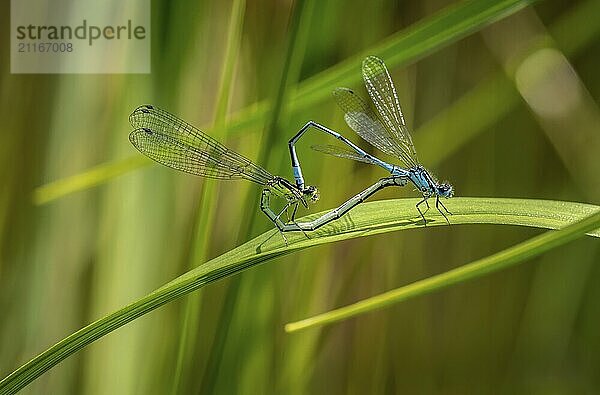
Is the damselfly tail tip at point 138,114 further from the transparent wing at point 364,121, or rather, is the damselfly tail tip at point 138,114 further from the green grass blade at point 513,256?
the green grass blade at point 513,256

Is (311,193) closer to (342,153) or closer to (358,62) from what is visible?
(342,153)

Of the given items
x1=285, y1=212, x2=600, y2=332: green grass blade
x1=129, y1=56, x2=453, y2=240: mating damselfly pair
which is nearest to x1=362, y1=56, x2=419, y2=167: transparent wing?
x1=129, y1=56, x2=453, y2=240: mating damselfly pair

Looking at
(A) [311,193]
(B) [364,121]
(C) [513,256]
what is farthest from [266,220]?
(C) [513,256]

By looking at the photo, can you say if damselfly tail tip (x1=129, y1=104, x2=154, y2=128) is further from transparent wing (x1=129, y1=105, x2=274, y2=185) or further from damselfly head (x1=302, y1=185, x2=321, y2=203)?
damselfly head (x1=302, y1=185, x2=321, y2=203)

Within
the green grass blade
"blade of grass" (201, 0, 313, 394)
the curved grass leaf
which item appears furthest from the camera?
"blade of grass" (201, 0, 313, 394)

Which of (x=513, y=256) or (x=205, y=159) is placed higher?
(x=205, y=159)

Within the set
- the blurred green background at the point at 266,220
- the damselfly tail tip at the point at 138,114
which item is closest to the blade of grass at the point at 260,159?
A: the blurred green background at the point at 266,220

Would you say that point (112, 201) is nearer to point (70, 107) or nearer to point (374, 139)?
point (70, 107)

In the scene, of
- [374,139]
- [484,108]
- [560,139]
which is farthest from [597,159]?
[374,139]
